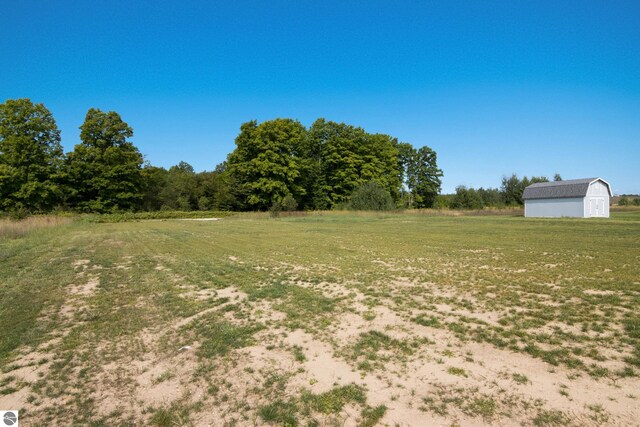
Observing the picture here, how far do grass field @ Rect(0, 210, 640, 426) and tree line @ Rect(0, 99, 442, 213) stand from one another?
39.6 metres

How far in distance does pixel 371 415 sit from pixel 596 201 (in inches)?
1859

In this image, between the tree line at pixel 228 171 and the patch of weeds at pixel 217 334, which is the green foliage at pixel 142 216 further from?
the patch of weeds at pixel 217 334

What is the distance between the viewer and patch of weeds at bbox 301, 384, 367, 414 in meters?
3.54

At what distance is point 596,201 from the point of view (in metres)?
39.7

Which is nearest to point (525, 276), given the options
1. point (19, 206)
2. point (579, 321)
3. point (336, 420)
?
point (579, 321)

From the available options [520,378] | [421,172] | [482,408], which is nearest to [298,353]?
[482,408]

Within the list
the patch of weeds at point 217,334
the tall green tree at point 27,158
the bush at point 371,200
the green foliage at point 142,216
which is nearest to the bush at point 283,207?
the green foliage at point 142,216

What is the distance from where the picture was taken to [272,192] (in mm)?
56750

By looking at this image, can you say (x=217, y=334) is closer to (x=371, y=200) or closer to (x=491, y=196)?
(x=371, y=200)

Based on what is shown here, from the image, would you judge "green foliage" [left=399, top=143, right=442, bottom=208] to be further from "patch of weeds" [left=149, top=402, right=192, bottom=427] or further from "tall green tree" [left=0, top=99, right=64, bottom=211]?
"patch of weeds" [left=149, top=402, right=192, bottom=427]

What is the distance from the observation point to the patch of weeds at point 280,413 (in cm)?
335

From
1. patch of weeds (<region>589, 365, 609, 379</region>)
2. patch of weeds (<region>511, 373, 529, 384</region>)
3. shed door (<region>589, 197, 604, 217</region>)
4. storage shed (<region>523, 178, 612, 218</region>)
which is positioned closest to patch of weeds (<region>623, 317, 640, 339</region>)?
patch of weeds (<region>589, 365, 609, 379</region>)

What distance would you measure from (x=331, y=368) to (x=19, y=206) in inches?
1900

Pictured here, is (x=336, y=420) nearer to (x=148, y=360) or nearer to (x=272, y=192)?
(x=148, y=360)
